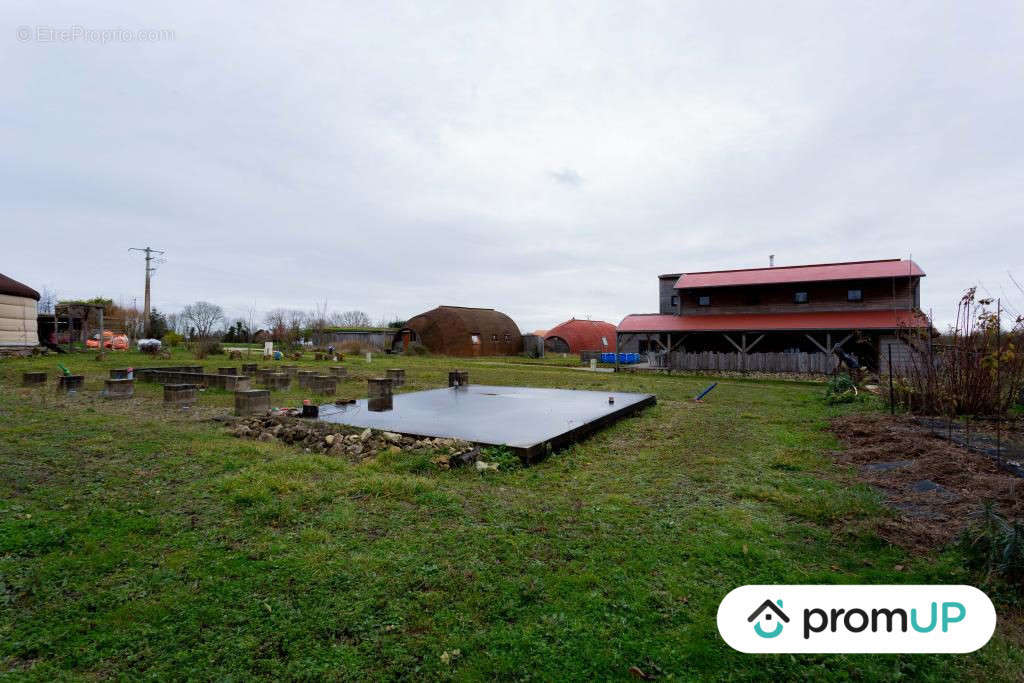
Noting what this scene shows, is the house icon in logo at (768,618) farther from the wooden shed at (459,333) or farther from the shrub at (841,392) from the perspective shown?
the wooden shed at (459,333)

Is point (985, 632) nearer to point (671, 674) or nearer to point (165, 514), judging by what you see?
point (671, 674)

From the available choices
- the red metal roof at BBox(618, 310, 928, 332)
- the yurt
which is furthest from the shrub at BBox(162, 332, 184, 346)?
the red metal roof at BBox(618, 310, 928, 332)

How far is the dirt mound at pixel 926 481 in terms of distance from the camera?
12.1 ft

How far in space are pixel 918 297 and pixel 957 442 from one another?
21125 mm

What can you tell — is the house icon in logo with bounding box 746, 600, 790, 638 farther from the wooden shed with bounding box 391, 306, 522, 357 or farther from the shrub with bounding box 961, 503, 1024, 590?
the wooden shed with bounding box 391, 306, 522, 357

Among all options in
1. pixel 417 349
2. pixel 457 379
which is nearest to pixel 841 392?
pixel 457 379

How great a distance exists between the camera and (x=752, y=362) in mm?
21500

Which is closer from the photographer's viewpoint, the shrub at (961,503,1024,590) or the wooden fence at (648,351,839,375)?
the shrub at (961,503,1024,590)

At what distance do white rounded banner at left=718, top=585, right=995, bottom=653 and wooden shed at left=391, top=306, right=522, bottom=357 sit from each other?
32.7m

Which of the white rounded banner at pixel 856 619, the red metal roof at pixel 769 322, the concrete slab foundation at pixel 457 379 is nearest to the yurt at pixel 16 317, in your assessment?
the concrete slab foundation at pixel 457 379

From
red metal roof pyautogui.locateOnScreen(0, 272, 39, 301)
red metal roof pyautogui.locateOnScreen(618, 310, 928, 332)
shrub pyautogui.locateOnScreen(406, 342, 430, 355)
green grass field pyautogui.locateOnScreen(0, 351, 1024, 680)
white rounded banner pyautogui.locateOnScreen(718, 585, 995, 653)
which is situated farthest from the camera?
shrub pyautogui.locateOnScreen(406, 342, 430, 355)

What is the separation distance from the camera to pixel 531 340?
3866 cm

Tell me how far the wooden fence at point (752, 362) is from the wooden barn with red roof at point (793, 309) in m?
0.49

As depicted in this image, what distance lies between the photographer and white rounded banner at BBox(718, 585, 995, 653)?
247 cm
